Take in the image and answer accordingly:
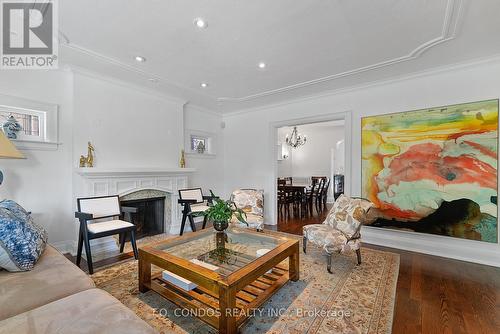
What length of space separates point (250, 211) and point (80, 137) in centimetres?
282

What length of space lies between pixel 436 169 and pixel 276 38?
288 cm

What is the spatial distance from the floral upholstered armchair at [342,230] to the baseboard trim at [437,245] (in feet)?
3.63

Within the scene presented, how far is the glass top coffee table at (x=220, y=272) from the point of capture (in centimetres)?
165

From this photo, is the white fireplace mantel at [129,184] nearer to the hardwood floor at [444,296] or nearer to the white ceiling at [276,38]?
the hardwood floor at [444,296]

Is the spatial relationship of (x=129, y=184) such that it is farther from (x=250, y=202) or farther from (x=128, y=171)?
(x=250, y=202)

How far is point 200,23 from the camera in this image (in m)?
2.21

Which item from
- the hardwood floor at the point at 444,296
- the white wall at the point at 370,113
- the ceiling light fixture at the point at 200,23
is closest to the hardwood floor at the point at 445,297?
the hardwood floor at the point at 444,296

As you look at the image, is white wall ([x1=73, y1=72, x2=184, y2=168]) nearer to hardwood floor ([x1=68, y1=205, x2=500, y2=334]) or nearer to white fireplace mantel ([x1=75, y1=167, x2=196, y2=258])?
white fireplace mantel ([x1=75, y1=167, x2=196, y2=258])

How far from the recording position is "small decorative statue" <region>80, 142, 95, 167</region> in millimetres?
3259

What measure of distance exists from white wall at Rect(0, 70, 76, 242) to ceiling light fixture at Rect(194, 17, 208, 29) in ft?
7.49

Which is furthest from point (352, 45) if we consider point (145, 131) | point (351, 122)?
point (145, 131)

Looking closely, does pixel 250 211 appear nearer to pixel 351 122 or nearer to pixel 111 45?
pixel 351 122

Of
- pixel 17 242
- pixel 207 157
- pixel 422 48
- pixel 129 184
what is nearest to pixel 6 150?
pixel 17 242

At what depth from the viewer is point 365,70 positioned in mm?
3258
